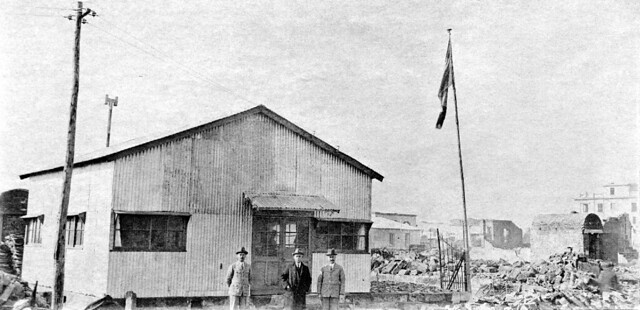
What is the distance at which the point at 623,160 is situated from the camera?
1727 centimetres

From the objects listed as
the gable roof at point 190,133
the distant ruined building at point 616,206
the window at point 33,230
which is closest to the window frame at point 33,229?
the window at point 33,230

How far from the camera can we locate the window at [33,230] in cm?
1884

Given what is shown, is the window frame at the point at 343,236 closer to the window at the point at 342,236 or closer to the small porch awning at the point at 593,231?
the window at the point at 342,236

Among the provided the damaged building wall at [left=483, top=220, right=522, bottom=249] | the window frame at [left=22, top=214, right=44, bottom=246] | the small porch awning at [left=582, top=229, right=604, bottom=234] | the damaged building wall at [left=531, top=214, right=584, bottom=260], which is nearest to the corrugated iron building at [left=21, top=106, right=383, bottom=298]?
the window frame at [left=22, top=214, right=44, bottom=246]

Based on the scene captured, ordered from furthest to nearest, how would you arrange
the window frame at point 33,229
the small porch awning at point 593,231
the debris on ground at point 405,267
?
the debris on ground at point 405,267 < the small porch awning at point 593,231 < the window frame at point 33,229

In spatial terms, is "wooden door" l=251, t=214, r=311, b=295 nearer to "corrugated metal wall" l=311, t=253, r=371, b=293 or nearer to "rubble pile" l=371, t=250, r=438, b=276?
"corrugated metal wall" l=311, t=253, r=371, b=293

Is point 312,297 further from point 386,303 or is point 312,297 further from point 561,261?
point 561,261

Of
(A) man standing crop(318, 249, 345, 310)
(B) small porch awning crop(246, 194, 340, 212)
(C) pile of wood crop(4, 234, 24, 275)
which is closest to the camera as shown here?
(A) man standing crop(318, 249, 345, 310)

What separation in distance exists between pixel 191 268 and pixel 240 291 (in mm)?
3002

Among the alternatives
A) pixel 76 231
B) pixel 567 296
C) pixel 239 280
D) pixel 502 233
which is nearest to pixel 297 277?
pixel 239 280

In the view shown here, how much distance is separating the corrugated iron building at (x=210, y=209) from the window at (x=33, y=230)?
830 millimetres

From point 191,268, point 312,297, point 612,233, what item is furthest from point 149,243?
point 612,233

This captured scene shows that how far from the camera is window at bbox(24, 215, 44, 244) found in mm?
18844

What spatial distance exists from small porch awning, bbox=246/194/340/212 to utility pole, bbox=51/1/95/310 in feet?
15.1
